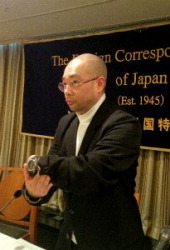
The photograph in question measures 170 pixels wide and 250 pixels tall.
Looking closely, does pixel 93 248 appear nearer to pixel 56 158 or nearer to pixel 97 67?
pixel 56 158

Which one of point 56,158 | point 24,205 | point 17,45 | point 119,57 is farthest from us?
point 17,45

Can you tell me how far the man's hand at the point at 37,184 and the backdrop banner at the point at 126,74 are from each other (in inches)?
49.2

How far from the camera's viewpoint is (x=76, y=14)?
200cm

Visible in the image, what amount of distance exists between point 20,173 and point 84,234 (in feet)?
3.35

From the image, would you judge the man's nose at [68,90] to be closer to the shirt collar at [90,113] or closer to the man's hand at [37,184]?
the shirt collar at [90,113]

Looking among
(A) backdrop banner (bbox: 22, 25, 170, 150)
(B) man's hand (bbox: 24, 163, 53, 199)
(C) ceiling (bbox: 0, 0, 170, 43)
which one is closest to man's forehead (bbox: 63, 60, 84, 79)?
(B) man's hand (bbox: 24, 163, 53, 199)

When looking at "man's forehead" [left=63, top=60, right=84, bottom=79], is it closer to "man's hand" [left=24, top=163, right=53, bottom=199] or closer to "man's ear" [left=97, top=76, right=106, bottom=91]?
"man's ear" [left=97, top=76, right=106, bottom=91]

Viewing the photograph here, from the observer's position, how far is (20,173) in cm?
189

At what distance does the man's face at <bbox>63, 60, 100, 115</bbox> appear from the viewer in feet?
3.26

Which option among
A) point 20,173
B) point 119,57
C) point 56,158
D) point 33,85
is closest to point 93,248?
point 56,158

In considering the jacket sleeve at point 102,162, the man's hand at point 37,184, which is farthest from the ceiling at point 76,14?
the man's hand at point 37,184

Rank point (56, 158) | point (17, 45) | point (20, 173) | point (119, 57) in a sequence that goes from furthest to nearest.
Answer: point (17, 45), point (119, 57), point (20, 173), point (56, 158)

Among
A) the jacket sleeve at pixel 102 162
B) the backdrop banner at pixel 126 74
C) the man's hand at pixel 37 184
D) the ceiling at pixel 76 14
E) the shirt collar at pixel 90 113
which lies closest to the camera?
the jacket sleeve at pixel 102 162

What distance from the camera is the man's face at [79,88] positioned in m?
0.99
